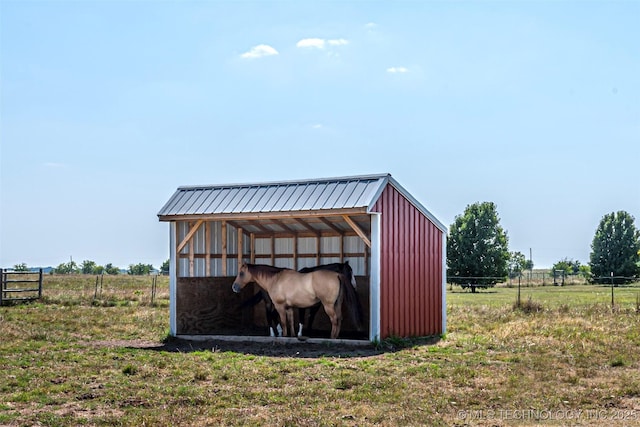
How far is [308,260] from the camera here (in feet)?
65.8

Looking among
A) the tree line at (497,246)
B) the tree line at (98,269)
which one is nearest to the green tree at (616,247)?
the tree line at (497,246)

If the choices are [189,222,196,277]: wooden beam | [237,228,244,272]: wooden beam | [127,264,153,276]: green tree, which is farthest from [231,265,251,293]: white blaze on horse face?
[127,264,153,276]: green tree

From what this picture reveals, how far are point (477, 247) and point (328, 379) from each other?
54.5 metres

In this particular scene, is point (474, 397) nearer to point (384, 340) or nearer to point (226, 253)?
point (384, 340)

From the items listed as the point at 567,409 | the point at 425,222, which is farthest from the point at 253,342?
the point at 567,409

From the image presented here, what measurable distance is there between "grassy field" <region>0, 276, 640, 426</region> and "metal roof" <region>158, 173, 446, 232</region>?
290 cm

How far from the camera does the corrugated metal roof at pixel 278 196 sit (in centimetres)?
1658

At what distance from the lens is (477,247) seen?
64.6 m

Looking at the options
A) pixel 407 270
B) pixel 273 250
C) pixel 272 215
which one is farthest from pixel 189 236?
pixel 407 270

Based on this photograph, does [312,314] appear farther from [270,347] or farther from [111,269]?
[111,269]

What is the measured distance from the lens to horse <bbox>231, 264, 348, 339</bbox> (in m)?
16.8

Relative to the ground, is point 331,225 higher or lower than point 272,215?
lower

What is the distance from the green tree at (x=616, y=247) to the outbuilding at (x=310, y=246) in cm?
5313

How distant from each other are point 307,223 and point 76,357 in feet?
23.5
